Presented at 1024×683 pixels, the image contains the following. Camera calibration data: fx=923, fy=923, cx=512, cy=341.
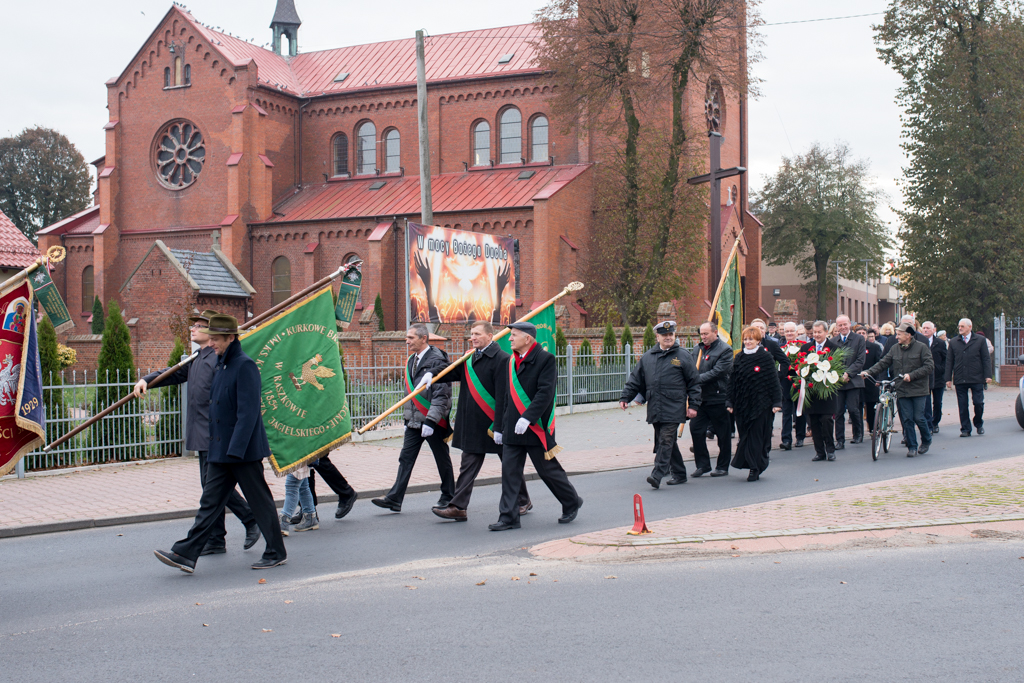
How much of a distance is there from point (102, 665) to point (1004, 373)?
1193 inches

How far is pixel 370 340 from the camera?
25516 mm

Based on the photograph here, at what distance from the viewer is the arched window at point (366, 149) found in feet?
135

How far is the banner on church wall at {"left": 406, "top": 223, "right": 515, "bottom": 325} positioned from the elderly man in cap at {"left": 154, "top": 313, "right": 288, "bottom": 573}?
13.9 meters

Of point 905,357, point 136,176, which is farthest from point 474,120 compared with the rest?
point 905,357

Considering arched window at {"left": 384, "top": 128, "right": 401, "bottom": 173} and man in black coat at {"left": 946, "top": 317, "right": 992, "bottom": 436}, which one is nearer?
man in black coat at {"left": 946, "top": 317, "right": 992, "bottom": 436}

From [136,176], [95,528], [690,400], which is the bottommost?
[95,528]

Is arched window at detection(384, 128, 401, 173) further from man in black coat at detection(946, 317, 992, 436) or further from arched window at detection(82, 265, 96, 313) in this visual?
man in black coat at detection(946, 317, 992, 436)

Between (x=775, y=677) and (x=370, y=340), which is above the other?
(x=370, y=340)

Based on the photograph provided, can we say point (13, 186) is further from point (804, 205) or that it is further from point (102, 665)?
point (102, 665)

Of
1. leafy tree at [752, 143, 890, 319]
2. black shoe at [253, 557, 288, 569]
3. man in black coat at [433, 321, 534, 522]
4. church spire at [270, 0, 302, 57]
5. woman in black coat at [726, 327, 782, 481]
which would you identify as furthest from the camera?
leafy tree at [752, 143, 890, 319]

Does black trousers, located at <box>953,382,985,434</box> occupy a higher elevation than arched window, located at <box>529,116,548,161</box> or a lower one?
lower

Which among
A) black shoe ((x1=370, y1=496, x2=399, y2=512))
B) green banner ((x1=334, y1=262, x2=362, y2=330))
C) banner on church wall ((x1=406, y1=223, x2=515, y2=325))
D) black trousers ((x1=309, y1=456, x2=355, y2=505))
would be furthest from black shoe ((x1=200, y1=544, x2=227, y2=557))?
green banner ((x1=334, y1=262, x2=362, y2=330))

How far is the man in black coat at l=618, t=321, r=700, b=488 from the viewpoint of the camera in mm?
10367

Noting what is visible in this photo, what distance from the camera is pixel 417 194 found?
37781mm
